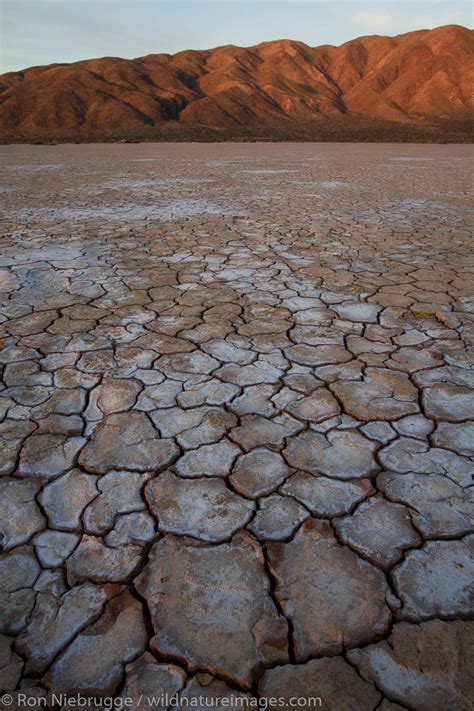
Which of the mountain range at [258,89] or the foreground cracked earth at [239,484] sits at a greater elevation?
the mountain range at [258,89]

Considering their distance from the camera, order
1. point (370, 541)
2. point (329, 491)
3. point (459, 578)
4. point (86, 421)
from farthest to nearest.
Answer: point (86, 421), point (329, 491), point (370, 541), point (459, 578)

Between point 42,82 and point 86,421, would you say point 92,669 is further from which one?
point 42,82

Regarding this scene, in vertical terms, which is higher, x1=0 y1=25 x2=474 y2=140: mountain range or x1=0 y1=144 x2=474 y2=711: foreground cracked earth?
x1=0 y1=25 x2=474 y2=140: mountain range

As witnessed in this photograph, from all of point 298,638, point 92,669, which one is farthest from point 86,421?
point 298,638

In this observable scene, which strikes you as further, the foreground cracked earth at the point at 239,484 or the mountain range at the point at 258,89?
the mountain range at the point at 258,89

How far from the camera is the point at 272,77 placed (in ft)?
208

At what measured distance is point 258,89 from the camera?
5838 cm

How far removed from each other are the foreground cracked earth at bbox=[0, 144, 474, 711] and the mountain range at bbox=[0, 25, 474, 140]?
41725 millimetres

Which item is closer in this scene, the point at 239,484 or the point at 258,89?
the point at 239,484

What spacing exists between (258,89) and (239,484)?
6849 cm

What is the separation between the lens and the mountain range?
149 ft

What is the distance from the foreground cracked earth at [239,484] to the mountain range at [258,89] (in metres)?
41.7

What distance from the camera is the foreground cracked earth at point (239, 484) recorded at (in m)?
0.99

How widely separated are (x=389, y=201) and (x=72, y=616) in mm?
7305
